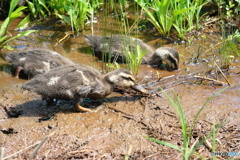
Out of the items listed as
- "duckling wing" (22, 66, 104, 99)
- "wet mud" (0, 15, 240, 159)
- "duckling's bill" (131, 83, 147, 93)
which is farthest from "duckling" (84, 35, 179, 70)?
"duckling wing" (22, 66, 104, 99)

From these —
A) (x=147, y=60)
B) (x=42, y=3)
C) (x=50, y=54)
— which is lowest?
(x=147, y=60)

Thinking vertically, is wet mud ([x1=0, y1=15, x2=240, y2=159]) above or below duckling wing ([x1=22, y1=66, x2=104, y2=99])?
below

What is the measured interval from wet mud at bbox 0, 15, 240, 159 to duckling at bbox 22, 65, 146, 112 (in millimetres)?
221

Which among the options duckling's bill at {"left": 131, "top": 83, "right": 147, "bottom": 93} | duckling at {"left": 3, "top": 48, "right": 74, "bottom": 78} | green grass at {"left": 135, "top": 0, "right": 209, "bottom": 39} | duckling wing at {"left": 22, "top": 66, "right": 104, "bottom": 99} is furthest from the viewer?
green grass at {"left": 135, "top": 0, "right": 209, "bottom": 39}

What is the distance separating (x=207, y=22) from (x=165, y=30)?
1.17 meters

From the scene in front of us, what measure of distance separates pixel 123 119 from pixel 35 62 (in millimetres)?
2144

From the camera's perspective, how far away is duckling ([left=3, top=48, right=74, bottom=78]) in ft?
18.3

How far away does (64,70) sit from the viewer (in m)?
4.55

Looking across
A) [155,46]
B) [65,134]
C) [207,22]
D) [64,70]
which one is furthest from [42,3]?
[65,134]

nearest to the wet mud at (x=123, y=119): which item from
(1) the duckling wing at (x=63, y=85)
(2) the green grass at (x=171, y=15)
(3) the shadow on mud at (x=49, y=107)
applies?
(3) the shadow on mud at (x=49, y=107)

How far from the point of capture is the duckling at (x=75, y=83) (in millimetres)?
4402

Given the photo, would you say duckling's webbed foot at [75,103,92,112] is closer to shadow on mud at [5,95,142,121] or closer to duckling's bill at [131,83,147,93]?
shadow on mud at [5,95,142,121]

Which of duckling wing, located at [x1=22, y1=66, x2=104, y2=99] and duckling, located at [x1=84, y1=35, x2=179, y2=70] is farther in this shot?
duckling, located at [x1=84, y1=35, x2=179, y2=70]

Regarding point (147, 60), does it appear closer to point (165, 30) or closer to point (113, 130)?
point (165, 30)
